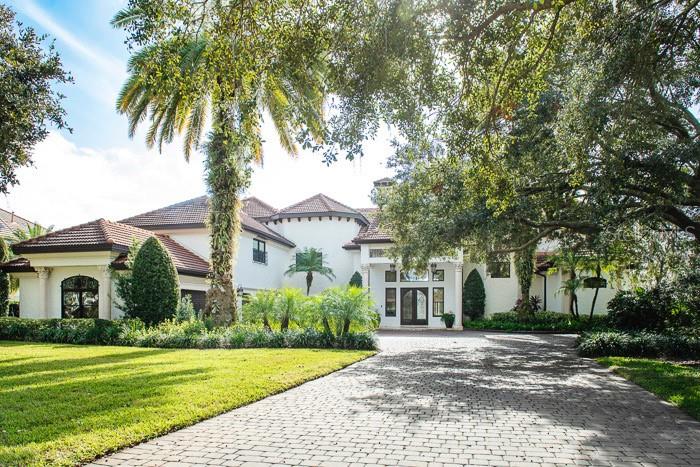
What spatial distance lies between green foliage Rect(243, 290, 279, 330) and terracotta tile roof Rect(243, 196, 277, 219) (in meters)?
18.5

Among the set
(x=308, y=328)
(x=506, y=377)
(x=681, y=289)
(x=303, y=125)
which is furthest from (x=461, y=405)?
(x=681, y=289)

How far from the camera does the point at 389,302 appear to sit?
3116cm

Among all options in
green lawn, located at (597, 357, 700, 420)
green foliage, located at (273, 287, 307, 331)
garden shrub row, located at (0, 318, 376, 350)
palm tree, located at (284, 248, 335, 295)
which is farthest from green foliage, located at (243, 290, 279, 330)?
palm tree, located at (284, 248, 335, 295)

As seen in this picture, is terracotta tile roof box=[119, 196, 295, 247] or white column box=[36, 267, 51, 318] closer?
white column box=[36, 267, 51, 318]

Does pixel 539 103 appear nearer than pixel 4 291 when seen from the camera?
Yes

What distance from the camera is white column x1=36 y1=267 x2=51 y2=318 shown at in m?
21.7

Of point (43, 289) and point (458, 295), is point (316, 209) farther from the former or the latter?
point (43, 289)

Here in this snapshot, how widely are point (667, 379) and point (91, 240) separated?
2033cm

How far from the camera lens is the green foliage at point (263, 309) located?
59.1 ft

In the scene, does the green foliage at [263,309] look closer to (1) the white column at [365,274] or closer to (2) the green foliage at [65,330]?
(2) the green foliage at [65,330]

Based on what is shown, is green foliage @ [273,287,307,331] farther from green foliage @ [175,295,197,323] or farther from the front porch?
the front porch

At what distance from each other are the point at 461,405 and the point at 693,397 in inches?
152

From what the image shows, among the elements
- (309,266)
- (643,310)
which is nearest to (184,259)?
(309,266)

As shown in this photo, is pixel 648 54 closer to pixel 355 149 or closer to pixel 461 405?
pixel 355 149
